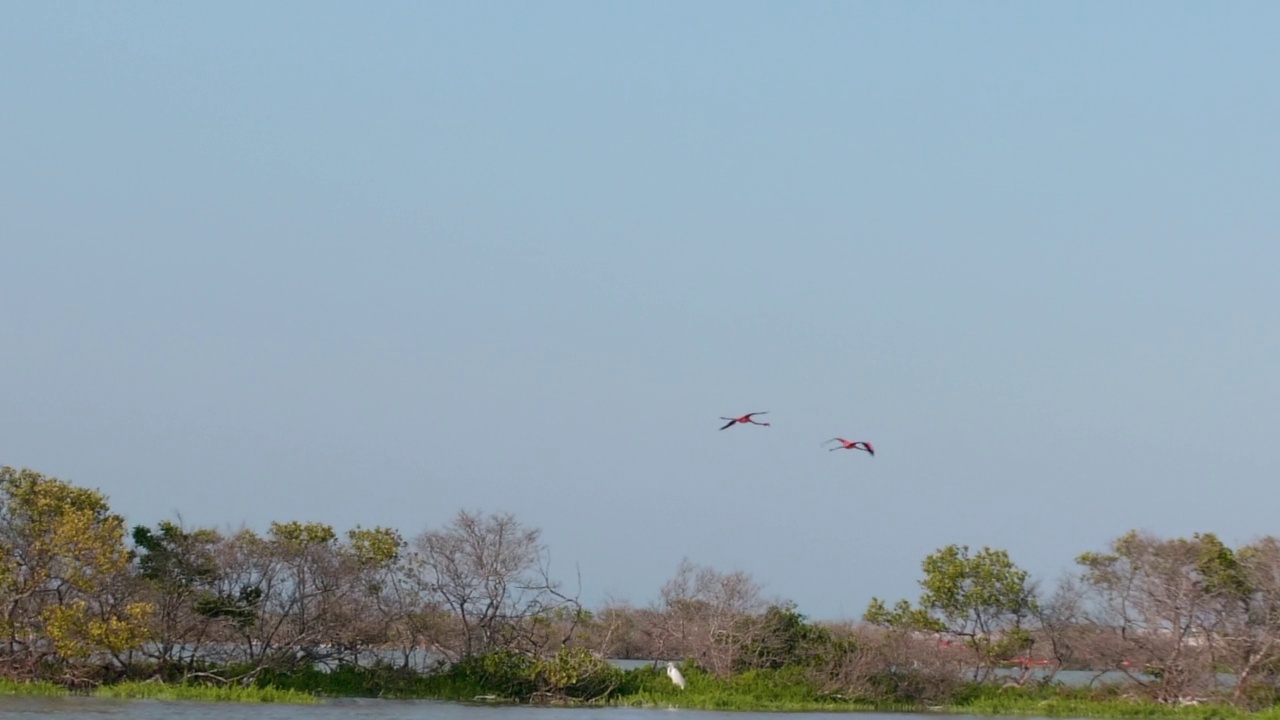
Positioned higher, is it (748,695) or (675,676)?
(675,676)

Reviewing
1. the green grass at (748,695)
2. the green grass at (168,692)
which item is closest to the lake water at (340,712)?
the green grass at (168,692)

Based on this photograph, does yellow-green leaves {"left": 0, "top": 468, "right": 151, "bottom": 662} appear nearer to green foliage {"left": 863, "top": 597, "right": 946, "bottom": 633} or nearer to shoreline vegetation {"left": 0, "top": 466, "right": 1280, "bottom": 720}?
shoreline vegetation {"left": 0, "top": 466, "right": 1280, "bottom": 720}

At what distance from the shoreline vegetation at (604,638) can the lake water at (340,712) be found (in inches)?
41.4

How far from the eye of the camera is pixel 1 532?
3155 centimetres

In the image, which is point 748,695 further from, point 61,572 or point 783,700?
point 61,572

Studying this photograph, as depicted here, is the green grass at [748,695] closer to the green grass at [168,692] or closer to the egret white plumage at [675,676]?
the egret white plumage at [675,676]

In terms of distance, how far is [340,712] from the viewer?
31.0 m

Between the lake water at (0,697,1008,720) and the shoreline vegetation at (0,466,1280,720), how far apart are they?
3.45 feet

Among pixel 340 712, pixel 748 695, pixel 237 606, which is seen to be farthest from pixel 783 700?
pixel 237 606

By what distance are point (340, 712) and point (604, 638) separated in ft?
34.5

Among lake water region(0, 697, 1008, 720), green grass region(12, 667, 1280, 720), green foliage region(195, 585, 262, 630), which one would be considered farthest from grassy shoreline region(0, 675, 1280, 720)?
green foliage region(195, 585, 262, 630)

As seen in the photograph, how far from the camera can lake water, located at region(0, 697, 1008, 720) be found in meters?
28.2

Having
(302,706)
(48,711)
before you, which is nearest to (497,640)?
(302,706)

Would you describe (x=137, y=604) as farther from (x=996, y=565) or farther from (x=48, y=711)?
(x=996, y=565)
